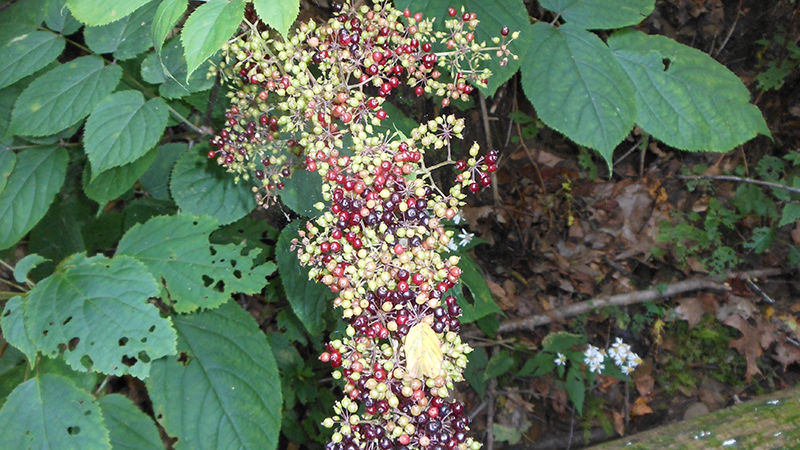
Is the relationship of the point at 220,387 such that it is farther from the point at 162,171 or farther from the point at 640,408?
the point at 640,408

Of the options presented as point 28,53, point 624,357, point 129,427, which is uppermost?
point 28,53

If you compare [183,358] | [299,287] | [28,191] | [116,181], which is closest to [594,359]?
[299,287]

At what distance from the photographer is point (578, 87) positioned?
2.04 meters

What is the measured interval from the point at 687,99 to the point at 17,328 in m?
2.35

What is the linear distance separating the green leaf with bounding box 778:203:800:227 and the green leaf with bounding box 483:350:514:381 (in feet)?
7.39

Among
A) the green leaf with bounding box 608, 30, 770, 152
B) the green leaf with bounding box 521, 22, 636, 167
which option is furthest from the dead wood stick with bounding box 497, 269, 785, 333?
the green leaf with bounding box 521, 22, 636, 167

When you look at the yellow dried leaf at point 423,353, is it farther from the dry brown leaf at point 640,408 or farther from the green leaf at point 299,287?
the dry brown leaf at point 640,408

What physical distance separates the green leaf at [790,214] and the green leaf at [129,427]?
14.2 feet

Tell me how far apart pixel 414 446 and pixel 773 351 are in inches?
179

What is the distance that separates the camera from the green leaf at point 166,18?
1.15m

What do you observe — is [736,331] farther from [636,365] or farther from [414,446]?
[414,446]

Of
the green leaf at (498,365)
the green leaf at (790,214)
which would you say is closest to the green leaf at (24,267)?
the green leaf at (498,365)

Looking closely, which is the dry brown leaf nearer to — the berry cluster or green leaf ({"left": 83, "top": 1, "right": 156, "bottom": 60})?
the berry cluster

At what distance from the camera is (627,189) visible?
5.14m
